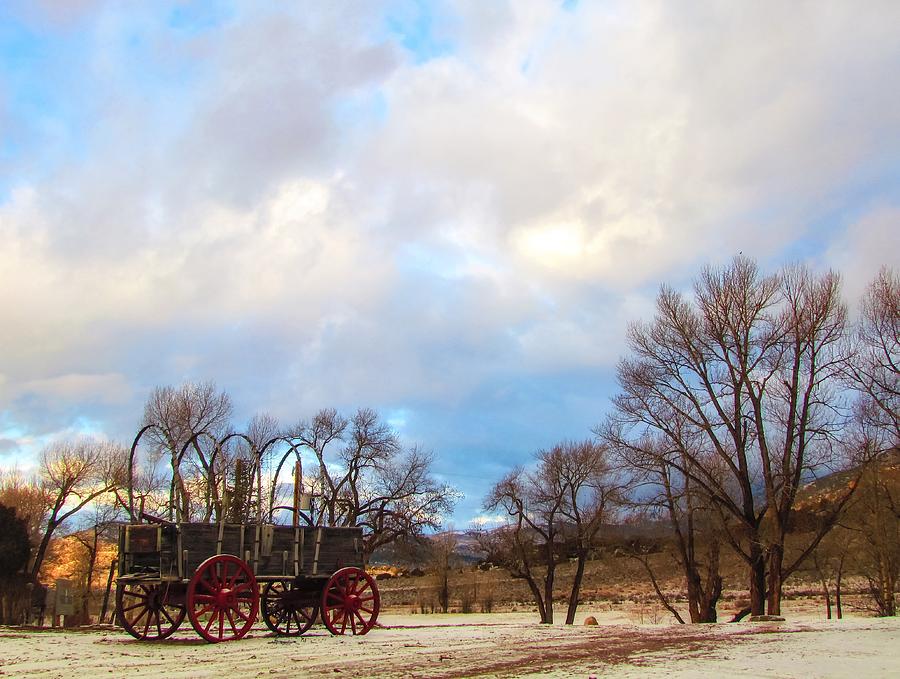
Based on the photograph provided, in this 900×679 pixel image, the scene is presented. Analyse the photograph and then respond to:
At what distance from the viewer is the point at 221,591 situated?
13484mm

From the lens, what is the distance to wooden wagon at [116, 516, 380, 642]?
13.3m

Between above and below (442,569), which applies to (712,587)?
above

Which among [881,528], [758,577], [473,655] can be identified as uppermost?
[881,528]

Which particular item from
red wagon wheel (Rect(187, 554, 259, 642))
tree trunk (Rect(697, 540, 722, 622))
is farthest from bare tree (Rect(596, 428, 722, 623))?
red wagon wheel (Rect(187, 554, 259, 642))

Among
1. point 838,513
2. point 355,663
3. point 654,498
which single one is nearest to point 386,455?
point 654,498

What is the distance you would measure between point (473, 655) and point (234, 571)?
5518 millimetres

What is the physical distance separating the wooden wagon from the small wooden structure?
0.02m

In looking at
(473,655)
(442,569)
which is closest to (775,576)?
(473,655)

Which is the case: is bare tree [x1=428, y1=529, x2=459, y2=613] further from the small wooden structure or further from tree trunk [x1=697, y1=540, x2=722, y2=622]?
the small wooden structure

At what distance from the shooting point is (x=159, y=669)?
29.6 ft

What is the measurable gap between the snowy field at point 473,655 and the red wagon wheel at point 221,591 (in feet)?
1.27

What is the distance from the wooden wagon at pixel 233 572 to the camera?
43.5 ft

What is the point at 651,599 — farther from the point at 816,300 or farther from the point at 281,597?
the point at 281,597

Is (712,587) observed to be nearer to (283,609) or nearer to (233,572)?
(283,609)
